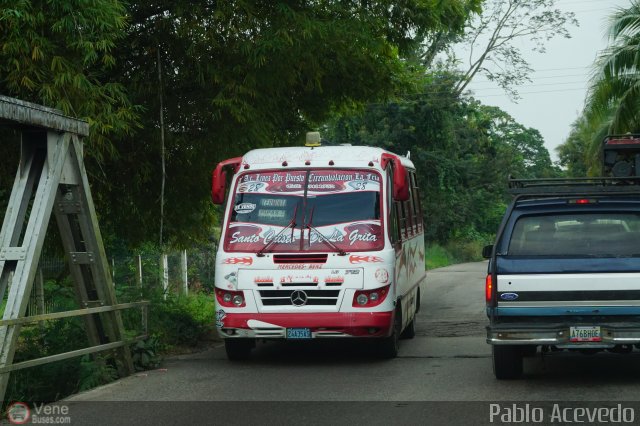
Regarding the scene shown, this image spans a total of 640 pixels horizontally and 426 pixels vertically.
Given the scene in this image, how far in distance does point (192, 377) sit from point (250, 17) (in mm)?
6012

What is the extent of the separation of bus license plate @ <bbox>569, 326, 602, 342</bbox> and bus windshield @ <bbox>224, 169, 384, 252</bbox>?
11.4ft

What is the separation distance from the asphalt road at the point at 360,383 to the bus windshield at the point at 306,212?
1533 millimetres

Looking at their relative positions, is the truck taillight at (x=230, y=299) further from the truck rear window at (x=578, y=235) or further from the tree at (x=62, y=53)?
the truck rear window at (x=578, y=235)

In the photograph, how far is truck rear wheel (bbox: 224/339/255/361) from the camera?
1302 cm

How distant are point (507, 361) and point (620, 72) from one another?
1997cm

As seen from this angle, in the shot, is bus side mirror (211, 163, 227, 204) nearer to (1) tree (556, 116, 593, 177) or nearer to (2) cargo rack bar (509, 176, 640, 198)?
(2) cargo rack bar (509, 176, 640, 198)

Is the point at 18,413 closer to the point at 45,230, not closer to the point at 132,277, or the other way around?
the point at 45,230

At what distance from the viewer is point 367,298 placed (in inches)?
485

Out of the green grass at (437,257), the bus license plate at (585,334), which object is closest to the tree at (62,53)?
the bus license plate at (585,334)

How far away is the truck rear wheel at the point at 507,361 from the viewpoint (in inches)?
419

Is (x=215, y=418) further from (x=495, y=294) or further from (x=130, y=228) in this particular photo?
(x=130, y=228)

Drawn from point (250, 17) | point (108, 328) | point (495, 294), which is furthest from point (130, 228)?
point (495, 294)

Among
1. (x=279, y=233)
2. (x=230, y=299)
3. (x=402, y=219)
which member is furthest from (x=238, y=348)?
(x=402, y=219)

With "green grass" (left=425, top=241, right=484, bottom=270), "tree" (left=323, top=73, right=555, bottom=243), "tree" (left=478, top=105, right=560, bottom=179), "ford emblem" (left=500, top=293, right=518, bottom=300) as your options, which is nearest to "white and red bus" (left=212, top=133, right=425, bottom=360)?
"ford emblem" (left=500, top=293, right=518, bottom=300)
